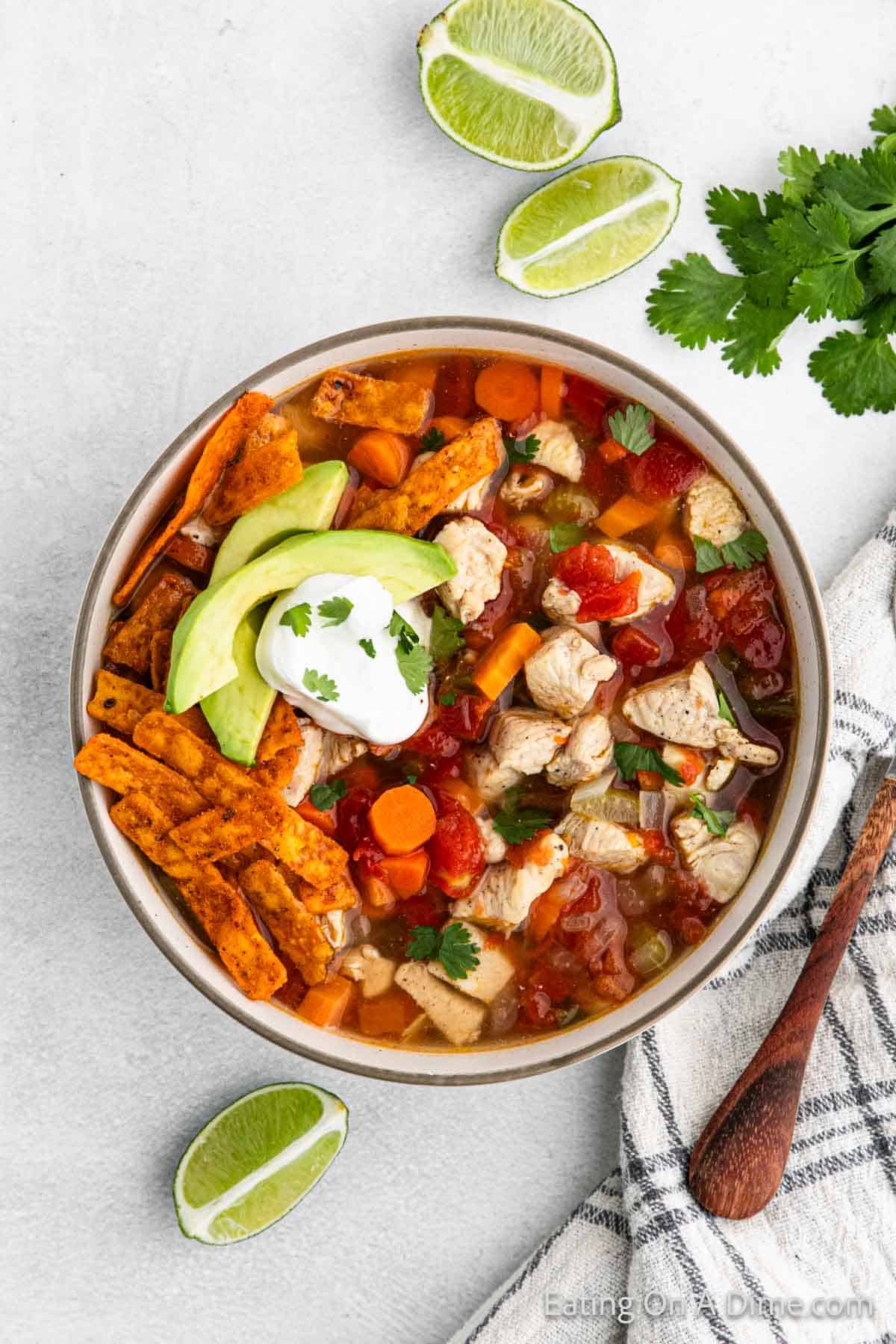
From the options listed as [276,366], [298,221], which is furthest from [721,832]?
[298,221]

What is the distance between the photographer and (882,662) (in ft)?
11.6

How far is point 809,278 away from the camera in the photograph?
3.40 metres

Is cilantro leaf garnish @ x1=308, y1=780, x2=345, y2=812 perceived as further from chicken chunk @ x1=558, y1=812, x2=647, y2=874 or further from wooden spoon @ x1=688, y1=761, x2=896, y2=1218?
wooden spoon @ x1=688, y1=761, x2=896, y2=1218

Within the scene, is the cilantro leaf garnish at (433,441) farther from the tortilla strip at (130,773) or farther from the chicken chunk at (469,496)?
the tortilla strip at (130,773)

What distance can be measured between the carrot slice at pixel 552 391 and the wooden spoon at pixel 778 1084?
1.47 metres

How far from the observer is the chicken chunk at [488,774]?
10.5 feet

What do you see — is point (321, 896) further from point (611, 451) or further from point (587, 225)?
point (587, 225)

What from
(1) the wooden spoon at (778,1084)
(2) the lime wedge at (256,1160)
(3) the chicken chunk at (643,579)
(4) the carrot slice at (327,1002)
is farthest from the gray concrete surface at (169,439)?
(3) the chicken chunk at (643,579)

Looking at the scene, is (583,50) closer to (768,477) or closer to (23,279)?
(768,477)

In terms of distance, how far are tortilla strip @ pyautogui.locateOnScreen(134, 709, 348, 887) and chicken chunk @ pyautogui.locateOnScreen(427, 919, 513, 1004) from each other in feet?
1.90

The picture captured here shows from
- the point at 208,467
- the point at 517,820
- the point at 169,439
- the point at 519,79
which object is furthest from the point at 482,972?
the point at 519,79

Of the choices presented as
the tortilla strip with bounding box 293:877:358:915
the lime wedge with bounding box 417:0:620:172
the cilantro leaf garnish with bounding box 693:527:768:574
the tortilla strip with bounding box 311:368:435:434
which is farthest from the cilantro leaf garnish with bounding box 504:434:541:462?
the tortilla strip with bounding box 293:877:358:915

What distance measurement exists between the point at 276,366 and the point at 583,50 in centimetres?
142

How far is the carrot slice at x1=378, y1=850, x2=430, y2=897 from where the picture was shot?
3158mm
